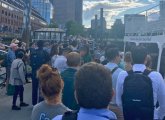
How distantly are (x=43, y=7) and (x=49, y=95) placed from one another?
12785cm

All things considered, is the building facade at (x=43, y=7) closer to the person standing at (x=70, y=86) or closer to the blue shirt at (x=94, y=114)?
the person standing at (x=70, y=86)

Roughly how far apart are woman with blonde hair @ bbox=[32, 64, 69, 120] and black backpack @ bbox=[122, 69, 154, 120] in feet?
4.11

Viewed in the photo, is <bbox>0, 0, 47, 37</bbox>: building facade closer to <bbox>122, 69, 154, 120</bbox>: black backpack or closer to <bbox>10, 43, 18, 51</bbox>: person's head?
<bbox>10, 43, 18, 51</bbox>: person's head

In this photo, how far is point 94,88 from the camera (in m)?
2.93

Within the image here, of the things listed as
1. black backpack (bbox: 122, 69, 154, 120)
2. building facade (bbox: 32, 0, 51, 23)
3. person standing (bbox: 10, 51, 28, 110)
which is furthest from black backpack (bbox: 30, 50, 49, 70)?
building facade (bbox: 32, 0, 51, 23)

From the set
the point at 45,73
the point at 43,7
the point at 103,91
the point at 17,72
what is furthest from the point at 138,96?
the point at 43,7

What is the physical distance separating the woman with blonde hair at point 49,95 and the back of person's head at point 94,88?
1377mm

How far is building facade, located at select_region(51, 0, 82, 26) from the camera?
171875 mm

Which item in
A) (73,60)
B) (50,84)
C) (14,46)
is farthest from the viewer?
(14,46)

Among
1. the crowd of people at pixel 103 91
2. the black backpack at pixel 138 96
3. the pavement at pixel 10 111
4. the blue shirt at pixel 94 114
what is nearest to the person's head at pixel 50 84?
the crowd of people at pixel 103 91

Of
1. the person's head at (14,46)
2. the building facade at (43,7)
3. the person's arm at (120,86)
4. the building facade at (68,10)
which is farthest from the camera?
the building facade at (68,10)

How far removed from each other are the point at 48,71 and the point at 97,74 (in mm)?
1628

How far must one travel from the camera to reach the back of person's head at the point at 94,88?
292 cm

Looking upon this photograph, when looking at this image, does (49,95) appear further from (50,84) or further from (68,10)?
(68,10)
